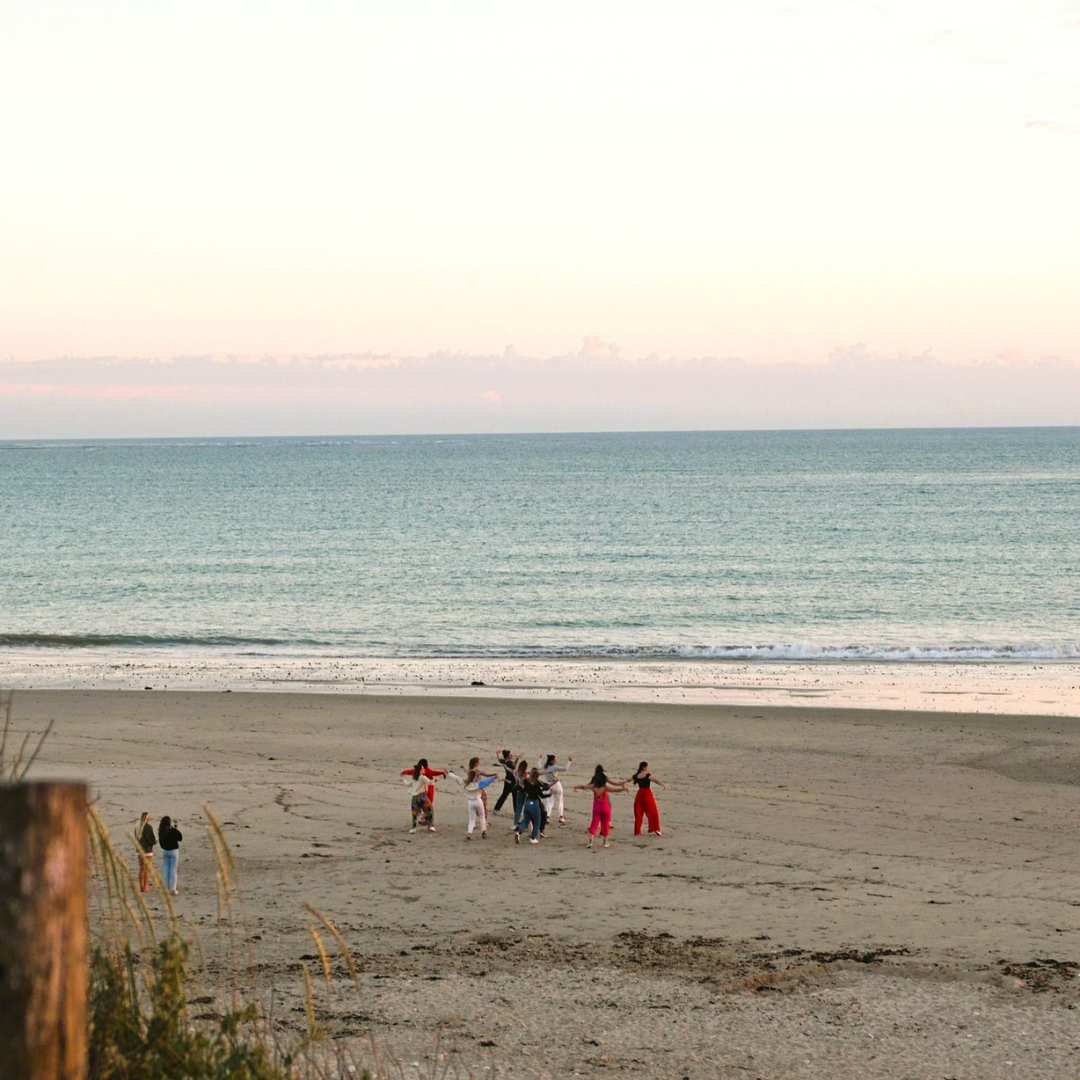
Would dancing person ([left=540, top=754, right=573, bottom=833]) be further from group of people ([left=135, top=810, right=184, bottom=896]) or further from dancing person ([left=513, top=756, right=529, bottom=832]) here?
group of people ([left=135, top=810, right=184, bottom=896])

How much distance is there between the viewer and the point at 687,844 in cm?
1823

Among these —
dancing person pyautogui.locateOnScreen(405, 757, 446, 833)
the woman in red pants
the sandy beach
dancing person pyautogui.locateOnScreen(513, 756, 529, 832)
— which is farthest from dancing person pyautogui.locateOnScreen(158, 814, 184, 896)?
the woman in red pants

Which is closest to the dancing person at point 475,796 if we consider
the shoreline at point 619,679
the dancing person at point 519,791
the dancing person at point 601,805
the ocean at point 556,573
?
the dancing person at point 519,791

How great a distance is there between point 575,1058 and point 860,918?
5.45 m

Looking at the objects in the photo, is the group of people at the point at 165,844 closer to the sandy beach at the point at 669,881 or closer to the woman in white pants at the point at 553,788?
the sandy beach at the point at 669,881

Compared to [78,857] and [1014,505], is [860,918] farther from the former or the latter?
[1014,505]

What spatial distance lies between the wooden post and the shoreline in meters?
28.6

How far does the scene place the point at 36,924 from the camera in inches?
125

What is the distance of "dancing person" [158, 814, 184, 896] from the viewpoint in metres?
15.1

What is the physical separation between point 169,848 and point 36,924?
41.6ft

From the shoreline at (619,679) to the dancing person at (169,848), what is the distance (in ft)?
55.8

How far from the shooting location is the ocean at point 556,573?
45.1 m

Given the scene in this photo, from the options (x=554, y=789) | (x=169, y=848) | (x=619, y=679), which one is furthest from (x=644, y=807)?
(x=619, y=679)

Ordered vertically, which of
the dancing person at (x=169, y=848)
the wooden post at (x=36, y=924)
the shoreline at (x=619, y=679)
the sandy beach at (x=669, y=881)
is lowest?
the shoreline at (x=619, y=679)
